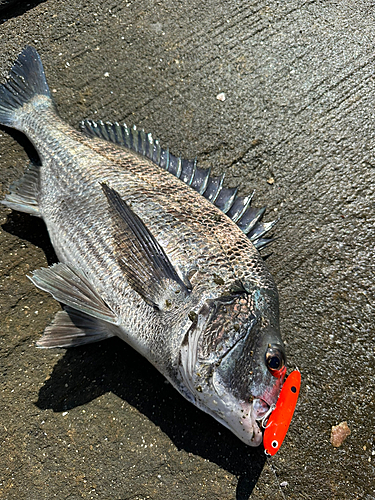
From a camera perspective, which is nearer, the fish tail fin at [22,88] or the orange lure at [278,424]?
the orange lure at [278,424]

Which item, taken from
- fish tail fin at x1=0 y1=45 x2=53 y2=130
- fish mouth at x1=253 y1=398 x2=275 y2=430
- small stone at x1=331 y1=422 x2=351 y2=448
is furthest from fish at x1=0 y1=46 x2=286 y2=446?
small stone at x1=331 y1=422 x2=351 y2=448

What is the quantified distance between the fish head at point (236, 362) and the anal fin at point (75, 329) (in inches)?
24.9

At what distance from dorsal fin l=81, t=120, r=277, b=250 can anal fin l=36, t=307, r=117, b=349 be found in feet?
3.51

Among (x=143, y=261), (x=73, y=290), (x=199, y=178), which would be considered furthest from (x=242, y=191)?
(x=73, y=290)

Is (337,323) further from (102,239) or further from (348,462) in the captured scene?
(102,239)

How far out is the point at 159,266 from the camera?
215 centimetres

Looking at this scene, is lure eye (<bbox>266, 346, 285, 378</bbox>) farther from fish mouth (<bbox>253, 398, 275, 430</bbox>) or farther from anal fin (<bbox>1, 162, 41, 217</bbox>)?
anal fin (<bbox>1, 162, 41, 217</bbox>)

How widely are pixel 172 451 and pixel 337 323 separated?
1364 mm

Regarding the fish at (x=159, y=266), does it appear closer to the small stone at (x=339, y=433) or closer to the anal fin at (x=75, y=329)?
the anal fin at (x=75, y=329)

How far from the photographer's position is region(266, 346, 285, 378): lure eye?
6.30 feet

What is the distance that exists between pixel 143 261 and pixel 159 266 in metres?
0.11

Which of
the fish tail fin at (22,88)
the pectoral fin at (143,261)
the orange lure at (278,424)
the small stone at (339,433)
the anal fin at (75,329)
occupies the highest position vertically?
the fish tail fin at (22,88)

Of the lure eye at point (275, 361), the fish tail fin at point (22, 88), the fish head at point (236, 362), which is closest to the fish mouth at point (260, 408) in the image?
the fish head at point (236, 362)

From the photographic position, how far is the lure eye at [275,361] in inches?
75.5
